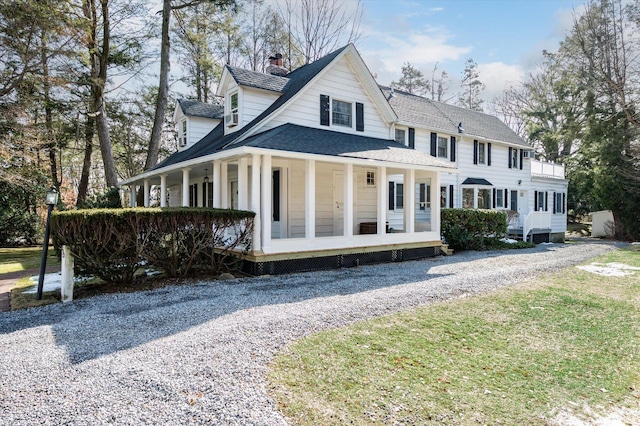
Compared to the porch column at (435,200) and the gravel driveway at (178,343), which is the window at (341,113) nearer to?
the porch column at (435,200)

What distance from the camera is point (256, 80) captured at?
13.0m

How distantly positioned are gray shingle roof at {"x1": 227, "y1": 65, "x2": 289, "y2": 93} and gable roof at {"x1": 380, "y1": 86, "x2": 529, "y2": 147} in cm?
569


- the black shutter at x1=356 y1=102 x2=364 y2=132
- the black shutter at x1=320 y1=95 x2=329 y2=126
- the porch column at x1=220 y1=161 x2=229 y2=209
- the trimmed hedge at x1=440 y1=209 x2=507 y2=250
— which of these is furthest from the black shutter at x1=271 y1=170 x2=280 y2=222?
the trimmed hedge at x1=440 y1=209 x2=507 y2=250

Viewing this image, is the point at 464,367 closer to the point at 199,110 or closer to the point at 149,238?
the point at 149,238

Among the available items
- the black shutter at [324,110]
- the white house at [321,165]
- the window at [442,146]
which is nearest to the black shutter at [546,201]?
the white house at [321,165]

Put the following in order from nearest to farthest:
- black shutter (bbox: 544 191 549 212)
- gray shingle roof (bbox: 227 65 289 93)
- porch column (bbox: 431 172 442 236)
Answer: porch column (bbox: 431 172 442 236) → gray shingle roof (bbox: 227 65 289 93) → black shutter (bbox: 544 191 549 212)

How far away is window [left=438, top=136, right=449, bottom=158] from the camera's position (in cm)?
1800

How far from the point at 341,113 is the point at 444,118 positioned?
26.4 feet

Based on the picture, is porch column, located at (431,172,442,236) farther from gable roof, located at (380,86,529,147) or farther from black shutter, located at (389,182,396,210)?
gable roof, located at (380,86,529,147)

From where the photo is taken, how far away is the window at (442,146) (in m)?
18.0

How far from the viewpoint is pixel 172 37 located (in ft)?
72.8

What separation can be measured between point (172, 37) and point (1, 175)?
12.5m

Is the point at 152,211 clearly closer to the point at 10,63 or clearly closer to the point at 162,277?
the point at 162,277

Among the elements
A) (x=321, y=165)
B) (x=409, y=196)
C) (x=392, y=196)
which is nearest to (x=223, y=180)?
(x=321, y=165)
